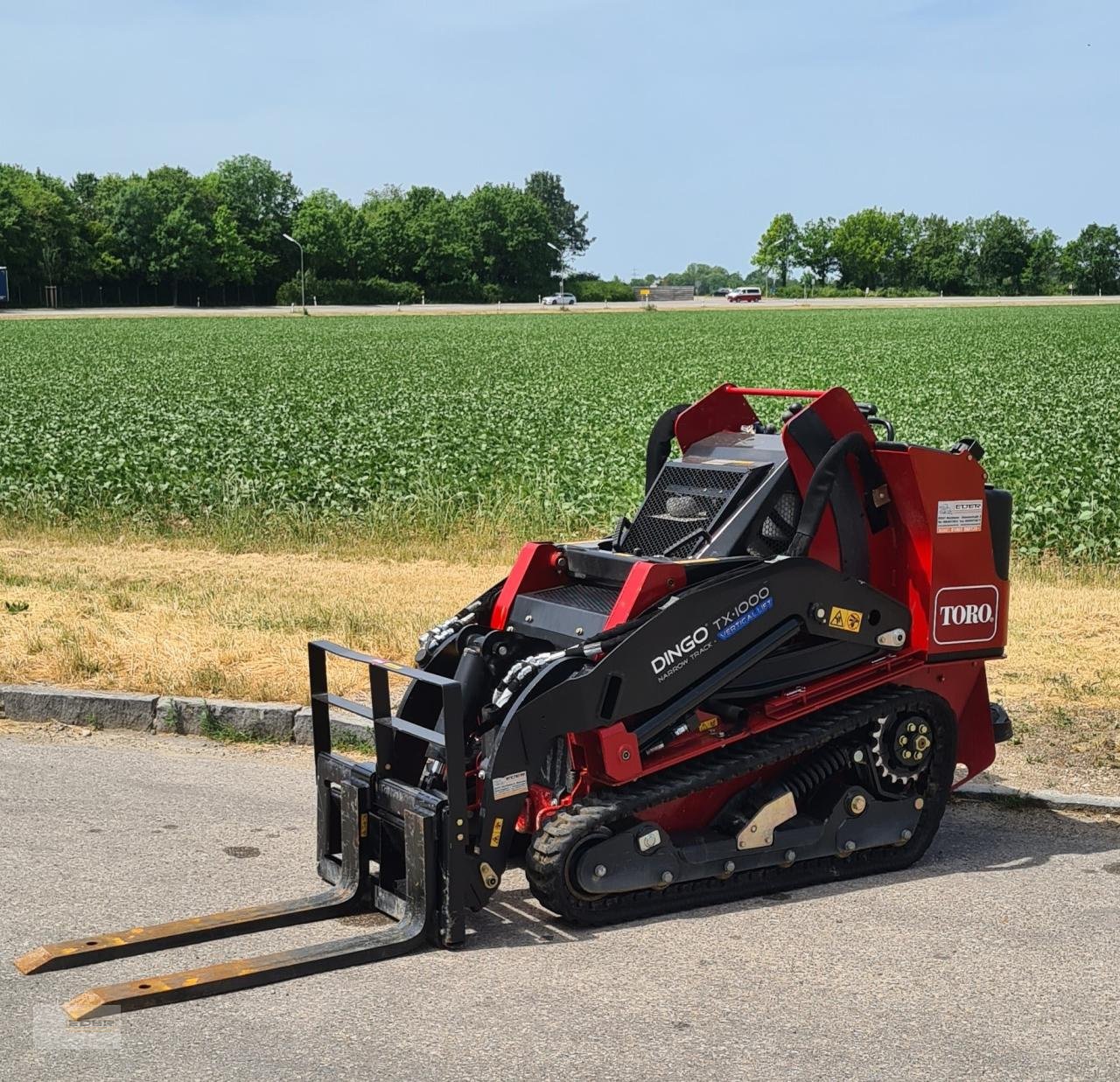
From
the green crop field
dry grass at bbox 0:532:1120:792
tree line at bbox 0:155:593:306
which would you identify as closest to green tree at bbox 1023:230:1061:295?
tree line at bbox 0:155:593:306

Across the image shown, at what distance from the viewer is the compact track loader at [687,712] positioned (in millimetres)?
4754

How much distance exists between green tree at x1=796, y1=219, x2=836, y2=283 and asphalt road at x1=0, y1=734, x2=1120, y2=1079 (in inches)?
5895

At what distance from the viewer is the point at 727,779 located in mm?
5184

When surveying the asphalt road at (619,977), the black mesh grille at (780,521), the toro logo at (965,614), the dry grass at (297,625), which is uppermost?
the black mesh grille at (780,521)

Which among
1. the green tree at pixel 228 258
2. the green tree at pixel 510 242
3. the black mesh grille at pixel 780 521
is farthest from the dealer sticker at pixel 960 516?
the green tree at pixel 510 242

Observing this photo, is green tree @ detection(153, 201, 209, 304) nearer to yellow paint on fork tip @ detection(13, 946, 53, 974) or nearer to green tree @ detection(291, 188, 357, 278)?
green tree @ detection(291, 188, 357, 278)

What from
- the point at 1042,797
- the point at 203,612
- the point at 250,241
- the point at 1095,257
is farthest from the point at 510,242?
the point at 1042,797

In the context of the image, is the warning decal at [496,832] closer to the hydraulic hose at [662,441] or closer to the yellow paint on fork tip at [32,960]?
the yellow paint on fork tip at [32,960]

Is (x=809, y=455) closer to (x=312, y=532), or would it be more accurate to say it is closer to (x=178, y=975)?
(x=178, y=975)

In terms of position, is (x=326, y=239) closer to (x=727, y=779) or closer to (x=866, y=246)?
(x=866, y=246)

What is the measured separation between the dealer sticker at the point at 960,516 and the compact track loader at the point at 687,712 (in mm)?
10

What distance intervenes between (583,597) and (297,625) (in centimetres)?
390

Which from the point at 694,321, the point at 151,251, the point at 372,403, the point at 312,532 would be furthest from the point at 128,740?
the point at 151,251

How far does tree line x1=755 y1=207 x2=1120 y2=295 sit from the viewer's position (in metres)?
130
